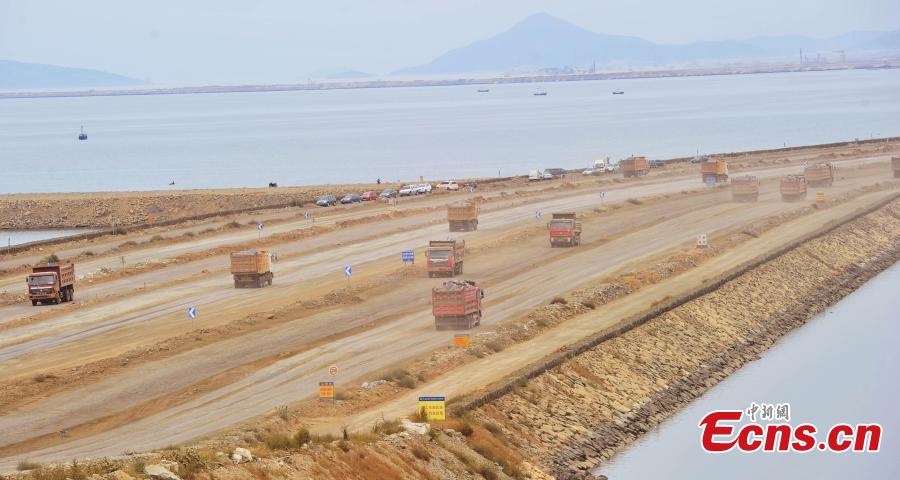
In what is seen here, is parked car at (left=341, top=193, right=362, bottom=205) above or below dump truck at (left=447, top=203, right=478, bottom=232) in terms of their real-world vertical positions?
above

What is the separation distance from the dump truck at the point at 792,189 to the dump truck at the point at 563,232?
120 feet

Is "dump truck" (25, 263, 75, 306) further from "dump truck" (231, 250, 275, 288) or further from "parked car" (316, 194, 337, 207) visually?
"parked car" (316, 194, 337, 207)

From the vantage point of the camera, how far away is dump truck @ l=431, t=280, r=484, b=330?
5747cm

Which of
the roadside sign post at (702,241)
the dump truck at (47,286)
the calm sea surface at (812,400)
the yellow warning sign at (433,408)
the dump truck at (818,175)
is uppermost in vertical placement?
the dump truck at (818,175)

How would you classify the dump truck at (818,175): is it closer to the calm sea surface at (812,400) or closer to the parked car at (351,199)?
the parked car at (351,199)

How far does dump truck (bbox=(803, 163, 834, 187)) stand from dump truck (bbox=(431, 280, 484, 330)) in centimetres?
7781

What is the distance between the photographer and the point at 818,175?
5069 inches

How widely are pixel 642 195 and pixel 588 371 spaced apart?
75322mm

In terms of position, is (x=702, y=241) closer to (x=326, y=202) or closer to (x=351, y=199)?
(x=326, y=202)

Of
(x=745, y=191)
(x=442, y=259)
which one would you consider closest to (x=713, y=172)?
(x=745, y=191)

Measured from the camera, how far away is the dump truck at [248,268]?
241 feet

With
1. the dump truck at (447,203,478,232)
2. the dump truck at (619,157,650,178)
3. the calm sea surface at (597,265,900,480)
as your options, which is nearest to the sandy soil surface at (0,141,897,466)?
the dump truck at (447,203,478,232)

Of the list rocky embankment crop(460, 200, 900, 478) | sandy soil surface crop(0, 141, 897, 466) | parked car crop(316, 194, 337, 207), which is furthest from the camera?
parked car crop(316, 194, 337, 207)

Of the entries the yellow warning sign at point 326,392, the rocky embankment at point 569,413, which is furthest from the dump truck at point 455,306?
the yellow warning sign at point 326,392
